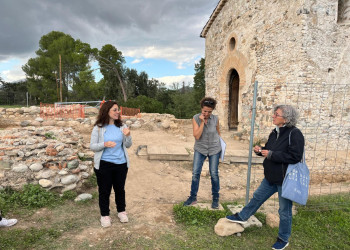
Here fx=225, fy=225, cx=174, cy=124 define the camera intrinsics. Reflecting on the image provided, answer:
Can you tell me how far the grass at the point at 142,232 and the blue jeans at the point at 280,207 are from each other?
0.89 feet

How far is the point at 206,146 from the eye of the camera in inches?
132

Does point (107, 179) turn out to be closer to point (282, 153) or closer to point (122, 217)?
point (122, 217)

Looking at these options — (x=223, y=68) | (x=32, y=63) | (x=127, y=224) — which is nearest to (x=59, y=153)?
(x=127, y=224)

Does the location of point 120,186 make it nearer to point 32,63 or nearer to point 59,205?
point 59,205

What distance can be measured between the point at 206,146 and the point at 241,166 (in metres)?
3.67

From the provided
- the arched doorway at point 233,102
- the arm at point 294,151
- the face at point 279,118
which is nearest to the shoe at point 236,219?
the arm at point 294,151

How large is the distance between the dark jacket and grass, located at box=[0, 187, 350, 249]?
36.6 inches

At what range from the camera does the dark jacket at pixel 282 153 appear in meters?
2.38

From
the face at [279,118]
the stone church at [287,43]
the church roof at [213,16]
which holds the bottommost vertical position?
the face at [279,118]

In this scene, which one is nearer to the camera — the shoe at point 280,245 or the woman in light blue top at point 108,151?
the shoe at point 280,245

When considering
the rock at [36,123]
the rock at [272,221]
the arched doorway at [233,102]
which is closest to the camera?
the rock at [272,221]

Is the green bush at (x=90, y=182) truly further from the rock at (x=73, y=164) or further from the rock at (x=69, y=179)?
the rock at (x=73, y=164)

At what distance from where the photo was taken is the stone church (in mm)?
6773

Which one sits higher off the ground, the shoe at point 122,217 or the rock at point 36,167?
the rock at point 36,167
